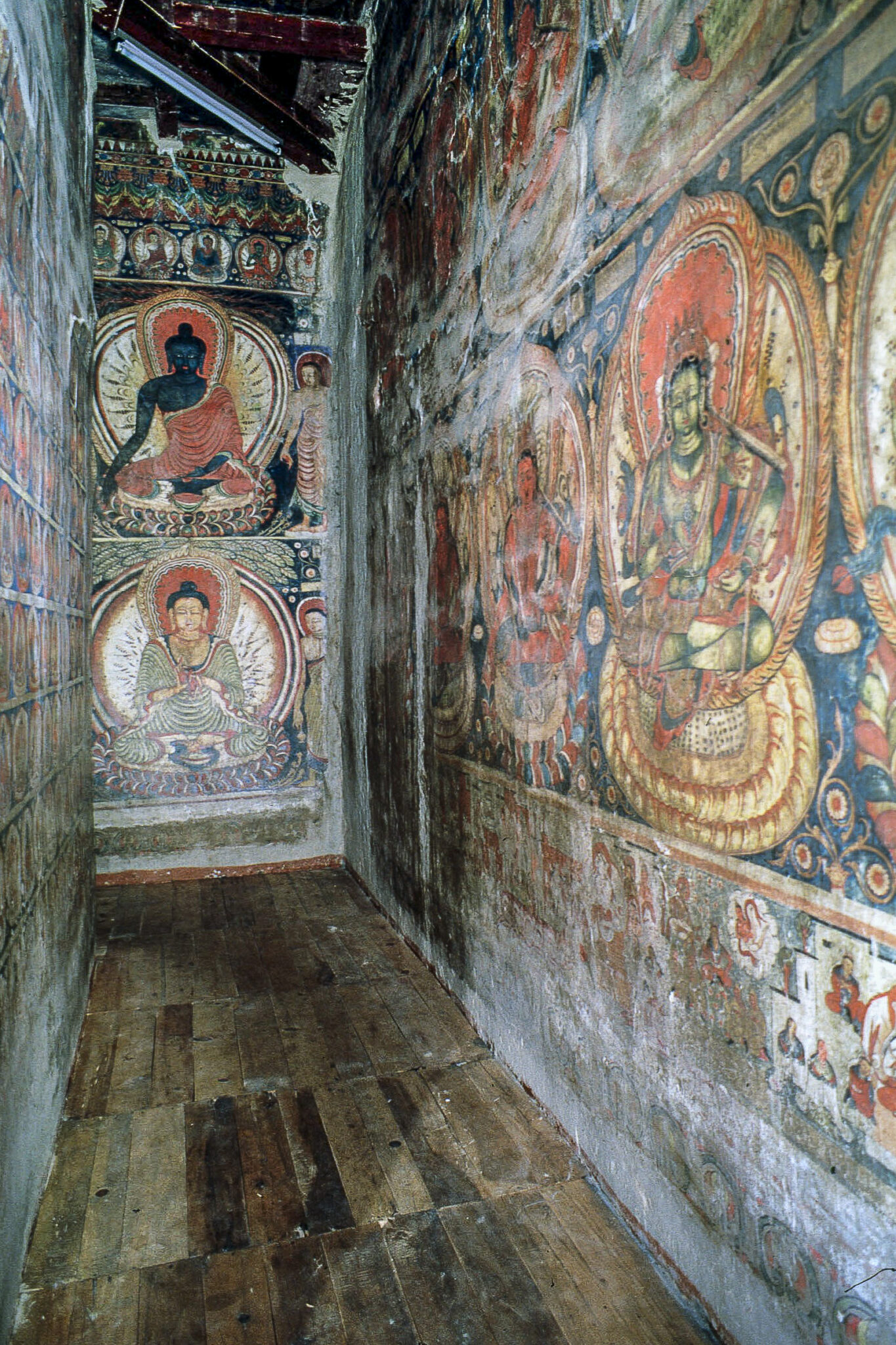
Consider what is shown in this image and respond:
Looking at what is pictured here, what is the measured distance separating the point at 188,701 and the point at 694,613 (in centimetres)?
455

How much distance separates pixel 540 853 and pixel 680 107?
192cm

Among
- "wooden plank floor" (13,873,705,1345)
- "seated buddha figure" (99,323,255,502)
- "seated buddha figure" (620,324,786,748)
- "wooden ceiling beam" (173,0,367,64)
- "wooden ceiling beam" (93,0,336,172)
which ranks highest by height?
"wooden ceiling beam" (173,0,367,64)

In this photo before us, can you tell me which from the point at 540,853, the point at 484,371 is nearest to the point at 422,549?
the point at 484,371

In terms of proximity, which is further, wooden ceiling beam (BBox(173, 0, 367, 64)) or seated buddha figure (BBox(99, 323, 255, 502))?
seated buddha figure (BBox(99, 323, 255, 502))

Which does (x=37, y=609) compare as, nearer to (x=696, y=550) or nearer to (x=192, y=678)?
(x=696, y=550)

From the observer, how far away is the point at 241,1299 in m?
2.06

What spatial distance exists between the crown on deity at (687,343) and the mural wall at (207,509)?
13.9 ft

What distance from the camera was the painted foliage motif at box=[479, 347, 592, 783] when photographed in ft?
8.16

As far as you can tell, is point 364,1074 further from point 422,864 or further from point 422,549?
point 422,549

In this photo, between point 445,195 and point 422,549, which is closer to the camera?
point 445,195

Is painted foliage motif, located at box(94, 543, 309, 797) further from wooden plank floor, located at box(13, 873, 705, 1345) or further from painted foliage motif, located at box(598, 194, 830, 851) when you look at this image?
painted foliage motif, located at box(598, 194, 830, 851)

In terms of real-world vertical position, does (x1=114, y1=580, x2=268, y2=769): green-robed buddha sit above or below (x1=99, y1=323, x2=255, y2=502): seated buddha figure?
below

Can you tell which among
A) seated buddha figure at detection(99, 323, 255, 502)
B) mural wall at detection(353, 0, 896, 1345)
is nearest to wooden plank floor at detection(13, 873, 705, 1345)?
mural wall at detection(353, 0, 896, 1345)

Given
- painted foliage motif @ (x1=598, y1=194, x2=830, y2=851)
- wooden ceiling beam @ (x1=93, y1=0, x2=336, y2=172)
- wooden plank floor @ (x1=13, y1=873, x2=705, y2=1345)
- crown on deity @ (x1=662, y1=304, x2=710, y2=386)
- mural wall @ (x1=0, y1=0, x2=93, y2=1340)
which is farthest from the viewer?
wooden ceiling beam @ (x1=93, y1=0, x2=336, y2=172)
